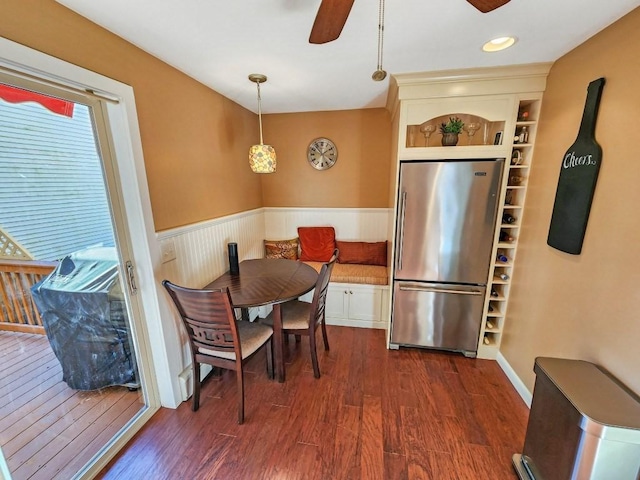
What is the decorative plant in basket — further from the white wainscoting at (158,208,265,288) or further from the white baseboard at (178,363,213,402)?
the white baseboard at (178,363,213,402)

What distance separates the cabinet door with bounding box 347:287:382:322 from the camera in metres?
2.80

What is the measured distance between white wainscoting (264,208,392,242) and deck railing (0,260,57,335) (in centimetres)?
237

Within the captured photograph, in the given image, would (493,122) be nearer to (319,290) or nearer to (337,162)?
(337,162)

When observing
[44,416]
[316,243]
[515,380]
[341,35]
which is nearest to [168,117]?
[341,35]

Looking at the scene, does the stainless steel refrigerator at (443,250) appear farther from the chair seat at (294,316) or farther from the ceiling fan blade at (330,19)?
the ceiling fan blade at (330,19)

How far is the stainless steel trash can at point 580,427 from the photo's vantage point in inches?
40.0

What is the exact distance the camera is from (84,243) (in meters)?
1.42

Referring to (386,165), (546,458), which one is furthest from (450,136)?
(546,458)

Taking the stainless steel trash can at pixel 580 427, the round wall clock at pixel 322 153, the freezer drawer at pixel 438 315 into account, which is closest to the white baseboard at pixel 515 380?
the freezer drawer at pixel 438 315

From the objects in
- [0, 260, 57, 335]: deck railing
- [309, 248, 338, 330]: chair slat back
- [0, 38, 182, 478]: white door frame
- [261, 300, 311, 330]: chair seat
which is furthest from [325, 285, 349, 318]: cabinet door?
[0, 260, 57, 335]: deck railing

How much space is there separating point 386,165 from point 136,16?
2523 millimetres

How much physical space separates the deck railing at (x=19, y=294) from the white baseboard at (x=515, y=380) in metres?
3.00

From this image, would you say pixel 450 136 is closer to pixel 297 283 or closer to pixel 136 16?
pixel 297 283

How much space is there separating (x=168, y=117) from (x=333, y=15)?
132cm
